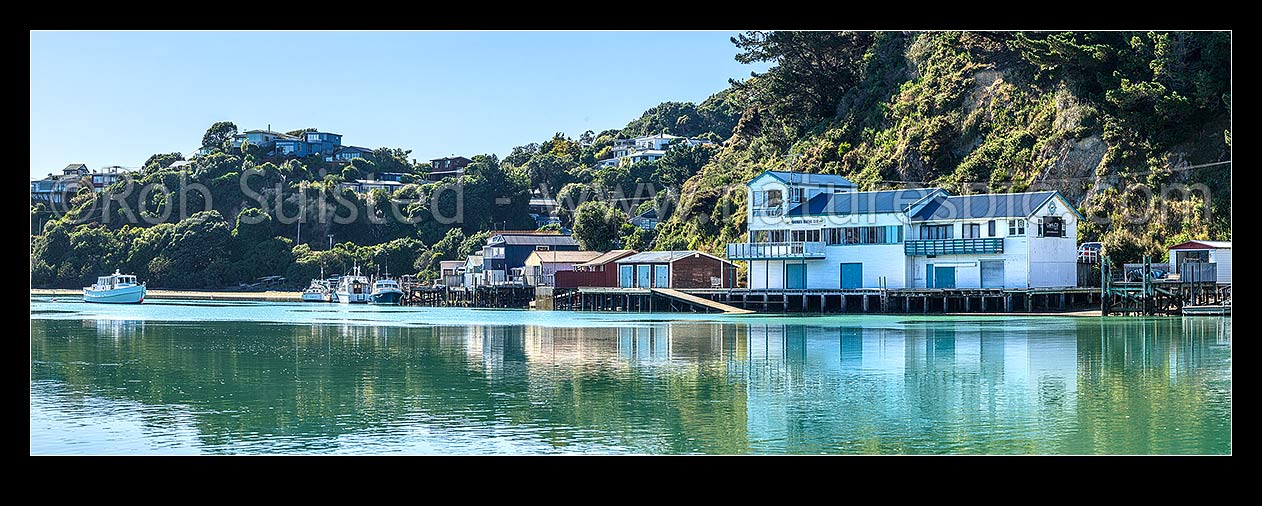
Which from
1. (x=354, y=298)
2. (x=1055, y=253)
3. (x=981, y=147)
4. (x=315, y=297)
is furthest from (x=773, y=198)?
(x=315, y=297)

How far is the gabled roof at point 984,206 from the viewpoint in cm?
5119

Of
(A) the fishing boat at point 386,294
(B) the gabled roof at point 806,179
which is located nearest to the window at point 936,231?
(B) the gabled roof at point 806,179

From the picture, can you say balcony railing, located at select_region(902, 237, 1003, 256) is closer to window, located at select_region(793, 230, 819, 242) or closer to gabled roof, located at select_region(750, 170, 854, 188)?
window, located at select_region(793, 230, 819, 242)

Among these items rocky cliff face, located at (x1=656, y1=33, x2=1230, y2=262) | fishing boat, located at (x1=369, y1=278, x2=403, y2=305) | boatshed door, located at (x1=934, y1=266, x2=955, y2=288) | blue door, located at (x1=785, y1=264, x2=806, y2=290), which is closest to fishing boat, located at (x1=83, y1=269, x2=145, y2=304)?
fishing boat, located at (x1=369, y1=278, x2=403, y2=305)

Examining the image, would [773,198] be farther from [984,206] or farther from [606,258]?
[606,258]

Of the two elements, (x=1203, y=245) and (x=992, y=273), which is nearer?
(x=1203, y=245)

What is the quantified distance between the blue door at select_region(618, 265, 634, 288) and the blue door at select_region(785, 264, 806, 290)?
36.6 ft

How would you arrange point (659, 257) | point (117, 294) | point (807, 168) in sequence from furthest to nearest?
1. point (117, 294)
2. point (807, 168)
3. point (659, 257)

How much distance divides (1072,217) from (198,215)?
8093 cm

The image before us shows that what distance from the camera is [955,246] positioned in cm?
5281

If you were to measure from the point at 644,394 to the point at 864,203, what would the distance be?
36.9 metres

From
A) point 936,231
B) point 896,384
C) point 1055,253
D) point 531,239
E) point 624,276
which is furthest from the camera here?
point 531,239
